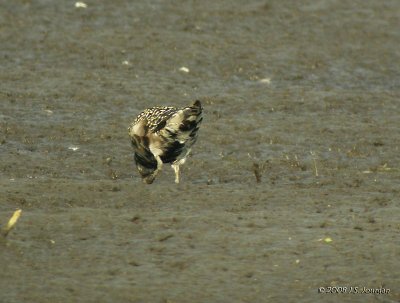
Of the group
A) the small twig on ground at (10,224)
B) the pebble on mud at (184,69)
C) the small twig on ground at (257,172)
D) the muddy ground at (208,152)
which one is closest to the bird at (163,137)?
the muddy ground at (208,152)

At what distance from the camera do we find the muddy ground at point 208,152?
26.6 feet

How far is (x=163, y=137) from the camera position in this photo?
36.9 feet

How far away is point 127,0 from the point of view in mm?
19953

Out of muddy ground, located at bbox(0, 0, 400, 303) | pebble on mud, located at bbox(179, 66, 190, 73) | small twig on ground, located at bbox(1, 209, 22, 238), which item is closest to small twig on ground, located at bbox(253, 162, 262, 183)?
muddy ground, located at bbox(0, 0, 400, 303)

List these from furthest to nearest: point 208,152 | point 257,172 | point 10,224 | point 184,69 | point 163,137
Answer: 1. point 184,69
2. point 208,152
3. point 257,172
4. point 163,137
5. point 10,224

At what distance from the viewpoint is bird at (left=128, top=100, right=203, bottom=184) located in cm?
1098

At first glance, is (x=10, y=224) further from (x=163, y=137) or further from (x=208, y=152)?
(x=208, y=152)

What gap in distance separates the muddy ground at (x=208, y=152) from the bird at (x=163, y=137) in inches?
17.7

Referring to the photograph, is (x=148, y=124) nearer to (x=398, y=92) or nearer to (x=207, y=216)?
(x=207, y=216)

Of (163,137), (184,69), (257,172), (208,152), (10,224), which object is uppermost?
(10,224)

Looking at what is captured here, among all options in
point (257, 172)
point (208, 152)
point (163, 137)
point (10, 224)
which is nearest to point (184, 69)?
point (208, 152)

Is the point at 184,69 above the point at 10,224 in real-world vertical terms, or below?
below

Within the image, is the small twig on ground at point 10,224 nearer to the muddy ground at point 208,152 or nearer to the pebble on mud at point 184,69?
the muddy ground at point 208,152

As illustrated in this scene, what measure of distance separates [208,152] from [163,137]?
218cm
